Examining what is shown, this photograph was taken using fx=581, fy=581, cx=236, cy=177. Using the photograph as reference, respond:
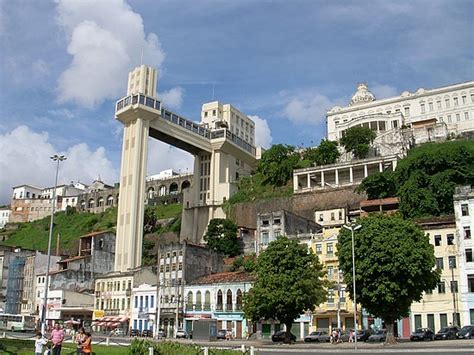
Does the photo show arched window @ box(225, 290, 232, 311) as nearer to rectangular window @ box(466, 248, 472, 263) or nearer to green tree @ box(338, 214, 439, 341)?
green tree @ box(338, 214, 439, 341)

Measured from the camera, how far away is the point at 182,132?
11544 cm

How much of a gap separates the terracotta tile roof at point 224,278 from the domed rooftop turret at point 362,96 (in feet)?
279

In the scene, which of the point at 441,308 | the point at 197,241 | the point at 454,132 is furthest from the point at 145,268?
the point at 454,132

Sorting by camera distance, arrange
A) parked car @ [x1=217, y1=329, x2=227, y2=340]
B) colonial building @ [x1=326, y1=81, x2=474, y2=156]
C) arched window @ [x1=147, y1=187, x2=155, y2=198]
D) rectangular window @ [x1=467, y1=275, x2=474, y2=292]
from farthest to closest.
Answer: arched window @ [x1=147, y1=187, x2=155, y2=198]
colonial building @ [x1=326, y1=81, x2=474, y2=156]
parked car @ [x1=217, y1=329, x2=227, y2=340]
rectangular window @ [x1=467, y1=275, x2=474, y2=292]

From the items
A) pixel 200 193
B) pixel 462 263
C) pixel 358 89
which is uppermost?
pixel 358 89

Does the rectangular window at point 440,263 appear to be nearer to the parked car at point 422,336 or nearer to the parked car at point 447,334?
the parked car at point 447,334

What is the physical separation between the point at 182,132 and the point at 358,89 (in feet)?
204

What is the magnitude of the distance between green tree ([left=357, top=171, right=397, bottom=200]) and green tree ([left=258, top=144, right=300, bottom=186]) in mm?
26638

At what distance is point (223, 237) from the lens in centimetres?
10025

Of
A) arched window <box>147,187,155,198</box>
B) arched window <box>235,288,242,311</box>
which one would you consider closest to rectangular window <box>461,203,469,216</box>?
arched window <box>235,288,242,311</box>

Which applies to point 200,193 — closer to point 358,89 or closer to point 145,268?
point 145,268

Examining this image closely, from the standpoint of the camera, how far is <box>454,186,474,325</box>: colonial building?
197ft

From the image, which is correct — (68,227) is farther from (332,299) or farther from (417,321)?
(417,321)

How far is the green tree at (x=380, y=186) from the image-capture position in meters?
91.0
